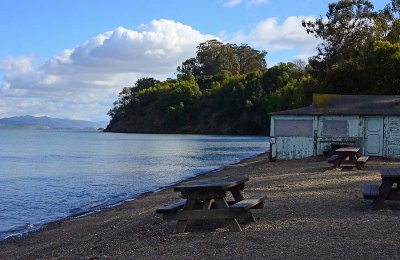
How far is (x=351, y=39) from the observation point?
6125cm

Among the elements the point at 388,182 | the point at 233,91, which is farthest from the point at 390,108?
the point at 233,91

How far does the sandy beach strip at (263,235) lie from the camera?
8.00 meters

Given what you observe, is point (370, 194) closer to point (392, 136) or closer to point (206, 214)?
point (206, 214)

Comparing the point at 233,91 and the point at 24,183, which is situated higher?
the point at 233,91

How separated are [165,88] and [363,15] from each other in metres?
86.7

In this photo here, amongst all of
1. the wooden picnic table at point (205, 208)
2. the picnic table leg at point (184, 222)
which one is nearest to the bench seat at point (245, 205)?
the wooden picnic table at point (205, 208)

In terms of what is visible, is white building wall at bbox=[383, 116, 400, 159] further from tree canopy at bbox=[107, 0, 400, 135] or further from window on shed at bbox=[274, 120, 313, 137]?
tree canopy at bbox=[107, 0, 400, 135]

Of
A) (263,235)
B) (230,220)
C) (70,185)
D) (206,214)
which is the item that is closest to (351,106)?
(70,185)

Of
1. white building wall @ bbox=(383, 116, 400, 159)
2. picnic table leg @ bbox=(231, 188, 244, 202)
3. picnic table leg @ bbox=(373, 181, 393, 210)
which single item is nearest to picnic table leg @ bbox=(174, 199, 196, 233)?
picnic table leg @ bbox=(231, 188, 244, 202)

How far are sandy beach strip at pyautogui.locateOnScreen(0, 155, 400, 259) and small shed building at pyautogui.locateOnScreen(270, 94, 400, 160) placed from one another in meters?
12.7

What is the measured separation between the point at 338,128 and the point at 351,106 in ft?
5.45

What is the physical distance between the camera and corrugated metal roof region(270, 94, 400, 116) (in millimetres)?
28281

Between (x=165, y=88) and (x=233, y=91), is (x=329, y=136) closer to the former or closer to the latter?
(x=233, y=91)

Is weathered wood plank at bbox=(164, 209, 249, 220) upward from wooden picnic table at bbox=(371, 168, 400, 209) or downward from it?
downward
